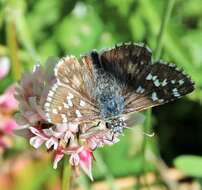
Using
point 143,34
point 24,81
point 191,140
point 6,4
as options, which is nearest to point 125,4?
point 143,34

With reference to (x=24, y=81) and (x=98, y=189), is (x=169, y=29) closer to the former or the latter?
(x=98, y=189)

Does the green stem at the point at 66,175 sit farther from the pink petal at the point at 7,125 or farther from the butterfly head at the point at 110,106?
the pink petal at the point at 7,125

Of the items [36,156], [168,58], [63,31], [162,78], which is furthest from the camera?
[63,31]

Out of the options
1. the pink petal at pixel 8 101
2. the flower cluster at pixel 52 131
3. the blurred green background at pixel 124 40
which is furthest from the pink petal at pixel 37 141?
the blurred green background at pixel 124 40

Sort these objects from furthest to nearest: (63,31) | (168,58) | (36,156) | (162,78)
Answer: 1. (63,31)
2. (168,58)
3. (36,156)
4. (162,78)

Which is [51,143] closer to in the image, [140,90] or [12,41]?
[140,90]

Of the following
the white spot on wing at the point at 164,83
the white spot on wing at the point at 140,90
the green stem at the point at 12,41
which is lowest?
the white spot on wing at the point at 140,90

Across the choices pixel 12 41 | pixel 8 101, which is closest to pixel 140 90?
pixel 8 101
